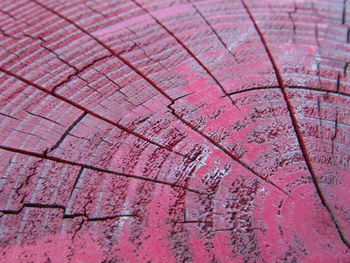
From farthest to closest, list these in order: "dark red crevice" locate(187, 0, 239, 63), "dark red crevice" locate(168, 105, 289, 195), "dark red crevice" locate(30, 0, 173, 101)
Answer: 1. "dark red crevice" locate(187, 0, 239, 63)
2. "dark red crevice" locate(30, 0, 173, 101)
3. "dark red crevice" locate(168, 105, 289, 195)

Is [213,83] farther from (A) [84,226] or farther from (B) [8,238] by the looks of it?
(B) [8,238]

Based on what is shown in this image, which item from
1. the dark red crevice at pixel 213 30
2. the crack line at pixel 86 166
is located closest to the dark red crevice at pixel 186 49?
the dark red crevice at pixel 213 30

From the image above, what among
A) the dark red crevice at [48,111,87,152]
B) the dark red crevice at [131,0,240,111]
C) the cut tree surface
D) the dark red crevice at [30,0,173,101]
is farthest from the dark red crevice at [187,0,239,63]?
the dark red crevice at [48,111,87,152]

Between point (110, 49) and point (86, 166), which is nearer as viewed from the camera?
point (86, 166)

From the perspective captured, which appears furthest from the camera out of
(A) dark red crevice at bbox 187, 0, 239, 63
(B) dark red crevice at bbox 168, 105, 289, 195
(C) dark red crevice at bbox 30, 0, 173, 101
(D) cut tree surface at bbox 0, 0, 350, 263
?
(A) dark red crevice at bbox 187, 0, 239, 63

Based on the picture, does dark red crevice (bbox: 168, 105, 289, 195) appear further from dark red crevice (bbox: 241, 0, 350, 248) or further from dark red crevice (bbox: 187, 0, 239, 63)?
dark red crevice (bbox: 187, 0, 239, 63)

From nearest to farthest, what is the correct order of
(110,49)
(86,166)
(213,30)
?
1. (86,166)
2. (110,49)
3. (213,30)

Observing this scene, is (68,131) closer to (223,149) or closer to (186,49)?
(223,149)

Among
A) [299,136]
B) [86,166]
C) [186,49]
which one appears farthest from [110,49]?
[299,136]

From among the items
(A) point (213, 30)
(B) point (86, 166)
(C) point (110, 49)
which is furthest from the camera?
(A) point (213, 30)
